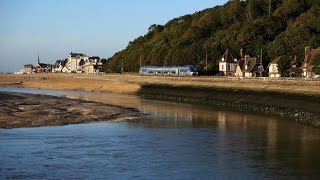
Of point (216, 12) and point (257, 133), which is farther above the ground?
point (216, 12)

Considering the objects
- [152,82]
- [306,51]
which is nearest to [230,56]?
[152,82]

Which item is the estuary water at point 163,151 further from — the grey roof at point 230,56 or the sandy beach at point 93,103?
the grey roof at point 230,56

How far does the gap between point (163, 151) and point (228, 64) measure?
74501 millimetres

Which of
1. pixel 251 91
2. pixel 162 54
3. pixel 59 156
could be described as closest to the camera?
pixel 59 156

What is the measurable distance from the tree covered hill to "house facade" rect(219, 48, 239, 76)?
408 cm

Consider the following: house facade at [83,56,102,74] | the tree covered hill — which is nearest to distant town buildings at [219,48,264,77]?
the tree covered hill

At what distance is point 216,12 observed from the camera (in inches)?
5600

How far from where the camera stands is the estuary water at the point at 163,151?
18016mm

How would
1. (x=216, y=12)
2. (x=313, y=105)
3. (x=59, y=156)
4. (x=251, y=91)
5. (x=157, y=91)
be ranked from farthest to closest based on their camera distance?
(x=216, y=12) → (x=157, y=91) → (x=251, y=91) → (x=313, y=105) → (x=59, y=156)

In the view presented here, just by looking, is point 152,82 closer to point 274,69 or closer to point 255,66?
point 255,66

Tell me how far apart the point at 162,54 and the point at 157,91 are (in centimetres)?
5730

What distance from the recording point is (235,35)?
112000 millimetres

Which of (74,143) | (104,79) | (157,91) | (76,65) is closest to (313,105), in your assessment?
(74,143)

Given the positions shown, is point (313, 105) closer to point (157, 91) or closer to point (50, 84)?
point (157, 91)
